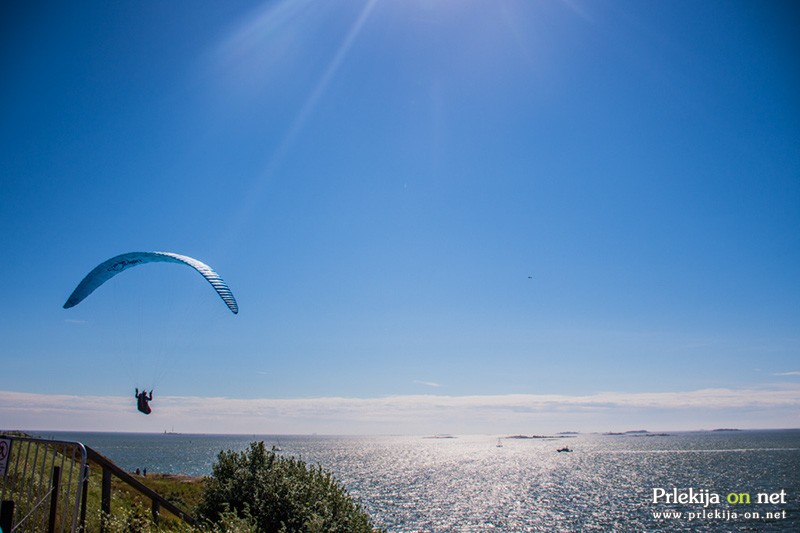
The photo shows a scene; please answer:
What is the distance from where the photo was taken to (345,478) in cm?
9944

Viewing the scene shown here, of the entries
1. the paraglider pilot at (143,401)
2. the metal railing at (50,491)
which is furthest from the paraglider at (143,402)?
the metal railing at (50,491)

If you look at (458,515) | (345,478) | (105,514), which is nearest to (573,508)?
(458,515)

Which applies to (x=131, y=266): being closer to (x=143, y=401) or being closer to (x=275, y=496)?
(x=143, y=401)

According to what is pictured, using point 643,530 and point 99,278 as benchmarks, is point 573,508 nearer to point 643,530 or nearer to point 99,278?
point 643,530

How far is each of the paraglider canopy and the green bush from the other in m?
6.06

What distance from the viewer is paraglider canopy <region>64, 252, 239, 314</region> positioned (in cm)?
1945

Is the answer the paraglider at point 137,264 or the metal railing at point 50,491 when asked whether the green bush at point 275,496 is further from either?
the paraglider at point 137,264

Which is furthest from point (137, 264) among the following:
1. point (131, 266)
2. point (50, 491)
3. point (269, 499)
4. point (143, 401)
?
point (50, 491)

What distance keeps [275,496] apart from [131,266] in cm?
1257

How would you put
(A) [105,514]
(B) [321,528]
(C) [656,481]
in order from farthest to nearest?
(C) [656,481] < (B) [321,528] < (A) [105,514]

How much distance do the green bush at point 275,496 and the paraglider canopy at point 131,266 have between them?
606 centimetres

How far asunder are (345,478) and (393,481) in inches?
462

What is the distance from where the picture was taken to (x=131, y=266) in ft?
69.3

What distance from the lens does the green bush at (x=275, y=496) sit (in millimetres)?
13633
